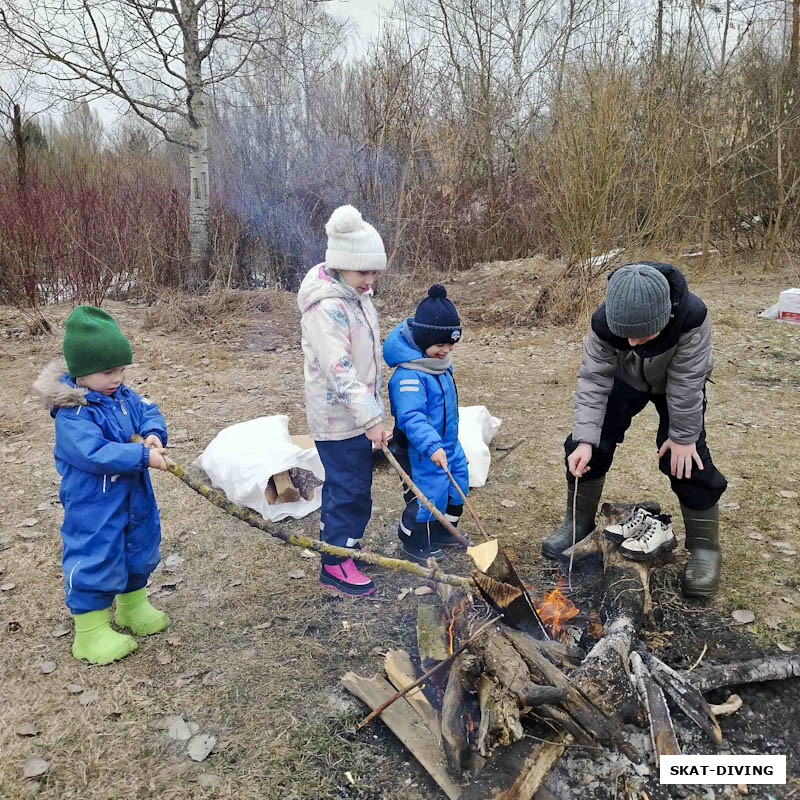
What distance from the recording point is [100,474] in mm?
2627

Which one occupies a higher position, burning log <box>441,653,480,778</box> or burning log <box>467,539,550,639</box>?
burning log <box>467,539,550,639</box>

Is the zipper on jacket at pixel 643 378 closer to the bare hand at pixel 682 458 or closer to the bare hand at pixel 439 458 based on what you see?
the bare hand at pixel 682 458

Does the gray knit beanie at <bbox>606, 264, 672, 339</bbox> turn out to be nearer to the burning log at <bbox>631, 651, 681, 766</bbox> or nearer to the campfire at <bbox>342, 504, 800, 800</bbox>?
the campfire at <bbox>342, 504, 800, 800</bbox>

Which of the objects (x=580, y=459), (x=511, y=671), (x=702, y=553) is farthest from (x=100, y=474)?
(x=702, y=553)

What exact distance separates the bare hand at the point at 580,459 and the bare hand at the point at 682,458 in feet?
1.15

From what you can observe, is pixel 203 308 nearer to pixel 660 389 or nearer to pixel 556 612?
pixel 660 389

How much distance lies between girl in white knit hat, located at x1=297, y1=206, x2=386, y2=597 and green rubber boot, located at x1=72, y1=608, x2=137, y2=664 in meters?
1.00

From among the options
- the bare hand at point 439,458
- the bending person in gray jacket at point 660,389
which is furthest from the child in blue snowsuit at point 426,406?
the bending person in gray jacket at point 660,389

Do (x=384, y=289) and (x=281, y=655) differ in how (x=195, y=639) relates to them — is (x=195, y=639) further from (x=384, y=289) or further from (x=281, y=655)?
(x=384, y=289)

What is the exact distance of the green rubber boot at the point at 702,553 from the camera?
311 centimetres

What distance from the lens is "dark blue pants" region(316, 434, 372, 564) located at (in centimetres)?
317

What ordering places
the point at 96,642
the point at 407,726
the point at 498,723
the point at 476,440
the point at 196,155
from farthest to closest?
the point at 196,155 → the point at 476,440 → the point at 96,642 → the point at 407,726 → the point at 498,723

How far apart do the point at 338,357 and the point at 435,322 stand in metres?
0.56

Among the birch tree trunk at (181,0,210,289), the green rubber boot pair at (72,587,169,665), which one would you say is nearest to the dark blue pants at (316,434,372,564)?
the green rubber boot pair at (72,587,169,665)
